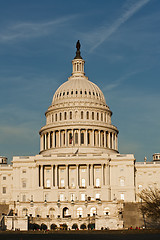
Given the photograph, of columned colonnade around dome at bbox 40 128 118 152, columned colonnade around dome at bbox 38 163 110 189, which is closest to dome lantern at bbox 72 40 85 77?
columned colonnade around dome at bbox 40 128 118 152

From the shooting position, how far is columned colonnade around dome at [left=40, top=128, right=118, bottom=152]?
174 meters

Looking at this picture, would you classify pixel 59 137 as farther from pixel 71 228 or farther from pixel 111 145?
pixel 71 228

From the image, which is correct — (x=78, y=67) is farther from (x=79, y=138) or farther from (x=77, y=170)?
(x=77, y=170)

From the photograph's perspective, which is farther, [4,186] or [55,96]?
[55,96]

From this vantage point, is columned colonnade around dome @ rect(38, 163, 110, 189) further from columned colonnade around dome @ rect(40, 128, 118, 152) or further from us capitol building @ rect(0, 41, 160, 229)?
columned colonnade around dome @ rect(40, 128, 118, 152)

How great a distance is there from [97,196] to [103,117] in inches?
1399

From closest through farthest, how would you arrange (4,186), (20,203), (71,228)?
(71,228)
(20,203)
(4,186)

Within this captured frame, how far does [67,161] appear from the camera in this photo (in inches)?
6235

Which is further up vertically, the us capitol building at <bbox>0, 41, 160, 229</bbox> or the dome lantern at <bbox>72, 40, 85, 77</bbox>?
the dome lantern at <bbox>72, 40, 85, 77</bbox>

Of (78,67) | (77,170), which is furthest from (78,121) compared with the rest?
(78,67)

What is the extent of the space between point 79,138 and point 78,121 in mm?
5460

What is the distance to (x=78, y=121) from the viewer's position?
577ft
